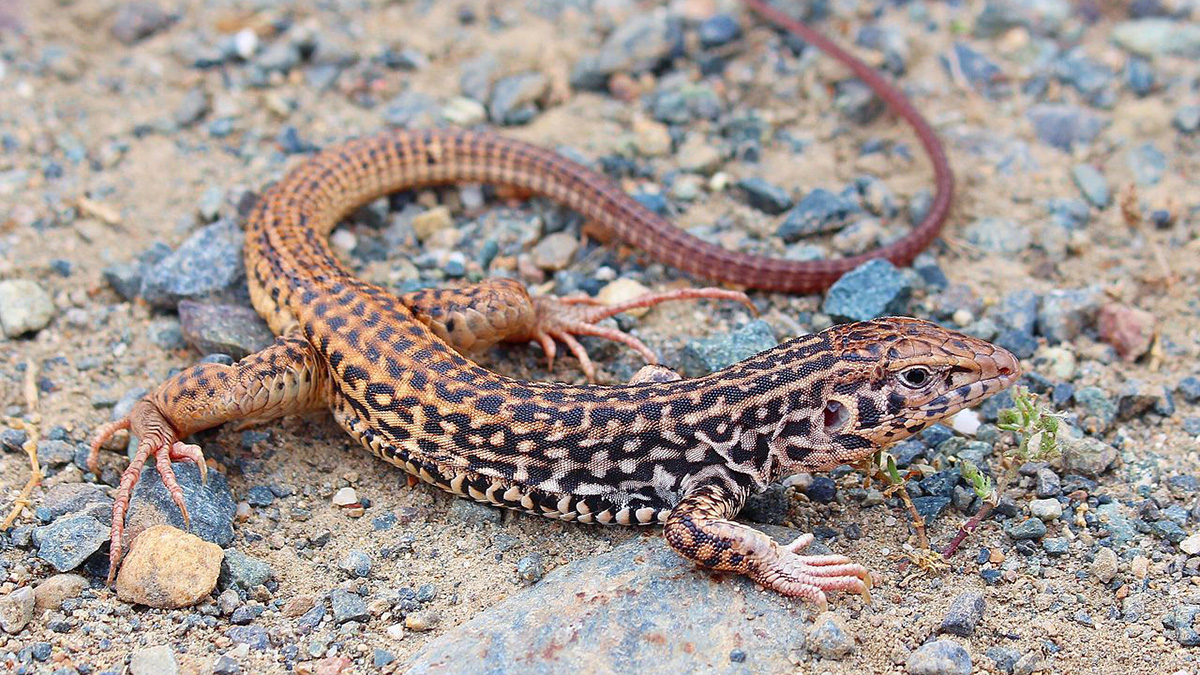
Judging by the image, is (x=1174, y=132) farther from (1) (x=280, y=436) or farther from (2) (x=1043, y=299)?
(1) (x=280, y=436)

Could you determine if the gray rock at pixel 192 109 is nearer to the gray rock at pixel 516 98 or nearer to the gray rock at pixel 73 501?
the gray rock at pixel 516 98

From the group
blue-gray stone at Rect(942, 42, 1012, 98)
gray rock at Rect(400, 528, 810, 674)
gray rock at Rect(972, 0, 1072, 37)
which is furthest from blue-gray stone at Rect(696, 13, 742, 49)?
gray rock at Rect(400, 528, 810, 674)

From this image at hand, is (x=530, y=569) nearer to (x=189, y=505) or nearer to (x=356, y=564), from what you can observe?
(x=356, y=564)

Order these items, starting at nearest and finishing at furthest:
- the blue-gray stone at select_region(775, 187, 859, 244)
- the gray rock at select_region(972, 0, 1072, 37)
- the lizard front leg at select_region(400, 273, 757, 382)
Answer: the lizard front leg at select_region(400, 273, 757, 382)
the blue-gray stone at select_region(775, 187, 859, 244)
the gray rock at select_region(972, 0, 1072, 37)

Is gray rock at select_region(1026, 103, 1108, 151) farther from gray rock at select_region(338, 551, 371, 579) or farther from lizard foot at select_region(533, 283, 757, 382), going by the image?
gray rock at select_region(338, 551, 371, 579)

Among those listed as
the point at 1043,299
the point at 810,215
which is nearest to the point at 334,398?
the point at 810,215

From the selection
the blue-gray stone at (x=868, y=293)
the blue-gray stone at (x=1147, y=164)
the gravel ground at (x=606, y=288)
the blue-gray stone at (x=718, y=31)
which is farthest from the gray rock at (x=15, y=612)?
the blue-gray stone at (x=1147, y=164)

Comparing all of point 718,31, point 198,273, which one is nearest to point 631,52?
point 718,31
